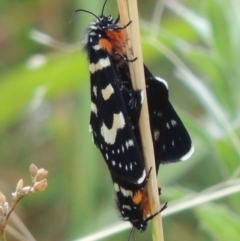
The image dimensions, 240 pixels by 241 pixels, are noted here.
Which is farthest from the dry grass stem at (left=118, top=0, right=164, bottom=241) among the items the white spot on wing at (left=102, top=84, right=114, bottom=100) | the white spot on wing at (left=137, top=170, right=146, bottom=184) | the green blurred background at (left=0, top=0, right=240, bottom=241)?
the green blurred background at (left=0, top=0, right=240, bottom=241)

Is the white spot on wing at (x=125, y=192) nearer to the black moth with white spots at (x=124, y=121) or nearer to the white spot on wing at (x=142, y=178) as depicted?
the black moth with white spots at (x=124, y=121)

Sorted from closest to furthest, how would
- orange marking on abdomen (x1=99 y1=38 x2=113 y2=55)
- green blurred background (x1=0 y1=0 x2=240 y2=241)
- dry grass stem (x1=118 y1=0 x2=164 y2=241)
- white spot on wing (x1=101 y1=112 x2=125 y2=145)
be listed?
dry grass stem (x1=118 y1=0 x2=164 y2=241), white spot on wing (x1=101 y1=112 x2=125 y2=145), orange marking on abdomen (x1=99 y1=38 x2=113 y2=55), green blurred background (x1=0 y1=0 x2=240 y2=241)

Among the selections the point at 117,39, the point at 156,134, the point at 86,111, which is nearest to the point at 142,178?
the point at 156,134

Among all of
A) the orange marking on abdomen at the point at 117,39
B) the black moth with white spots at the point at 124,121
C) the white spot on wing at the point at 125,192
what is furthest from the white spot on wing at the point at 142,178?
the orange marking on abdomen at the point at 117,39

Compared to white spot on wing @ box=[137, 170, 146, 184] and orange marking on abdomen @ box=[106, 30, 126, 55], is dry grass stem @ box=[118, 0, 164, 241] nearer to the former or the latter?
white spot on wing @ box=[137, 170, 146, 184]

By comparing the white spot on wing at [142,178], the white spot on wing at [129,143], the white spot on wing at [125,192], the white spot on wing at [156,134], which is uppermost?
the white spot on wing at [129,143]

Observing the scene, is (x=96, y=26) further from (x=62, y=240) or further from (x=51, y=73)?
(x=62, y=240)
